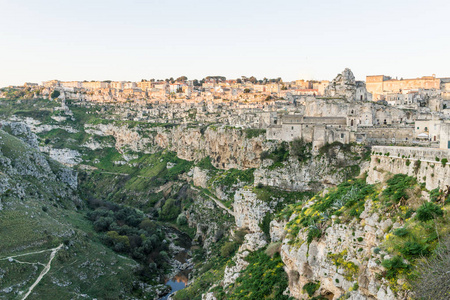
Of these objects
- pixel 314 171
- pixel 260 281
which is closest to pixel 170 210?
pixel 314 171

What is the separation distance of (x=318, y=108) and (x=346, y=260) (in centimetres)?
3861

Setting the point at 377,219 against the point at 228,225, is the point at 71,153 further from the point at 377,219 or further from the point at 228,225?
the point at 377,219

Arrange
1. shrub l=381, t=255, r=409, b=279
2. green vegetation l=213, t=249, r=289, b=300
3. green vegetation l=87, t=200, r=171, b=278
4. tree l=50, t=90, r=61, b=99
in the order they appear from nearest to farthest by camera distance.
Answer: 1. shrub l=381, t=255, r=409, b=279
2. green vegetation l=213, t=249, r=289, b=300
3. green vegetation l=87, t=200, r=171, b=278
4. tree l=50, t=90, r=61, b=99

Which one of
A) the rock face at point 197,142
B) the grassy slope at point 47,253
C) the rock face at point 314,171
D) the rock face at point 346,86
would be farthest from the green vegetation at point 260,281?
the rock face at point 346,86

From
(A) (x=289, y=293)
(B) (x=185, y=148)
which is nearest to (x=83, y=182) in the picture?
(B) (x=185, y=148)

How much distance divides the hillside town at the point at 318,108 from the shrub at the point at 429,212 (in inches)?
309

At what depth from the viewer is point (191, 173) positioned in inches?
3152

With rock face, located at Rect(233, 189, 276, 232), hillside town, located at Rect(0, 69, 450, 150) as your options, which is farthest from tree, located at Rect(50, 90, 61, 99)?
rock face, located at Rect(233, 189, 276, 232)

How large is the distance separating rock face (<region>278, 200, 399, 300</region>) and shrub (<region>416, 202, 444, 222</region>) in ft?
4.41

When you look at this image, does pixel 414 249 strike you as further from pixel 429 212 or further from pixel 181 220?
pixel 181 220

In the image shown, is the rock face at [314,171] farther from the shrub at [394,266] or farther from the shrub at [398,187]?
the shrub at [394,266]

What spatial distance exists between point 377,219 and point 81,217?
173 ft

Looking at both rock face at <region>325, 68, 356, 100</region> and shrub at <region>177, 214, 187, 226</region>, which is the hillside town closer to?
rock face at <region>325, 68, 356, 100</region>

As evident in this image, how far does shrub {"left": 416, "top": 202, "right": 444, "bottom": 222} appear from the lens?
12.8 m
